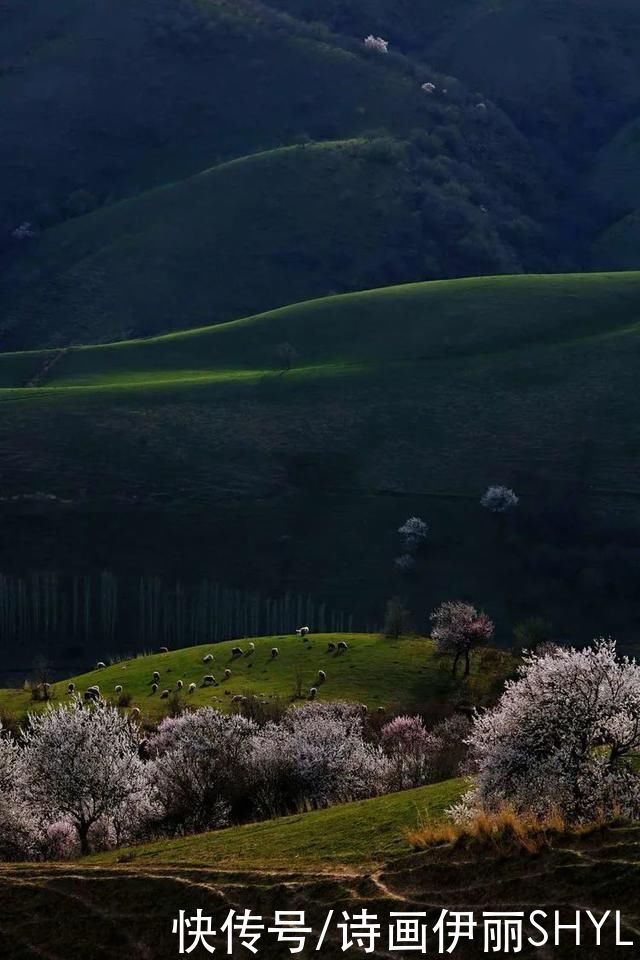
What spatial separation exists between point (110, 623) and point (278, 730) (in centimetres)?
6881

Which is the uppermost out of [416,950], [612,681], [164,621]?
[612,681]

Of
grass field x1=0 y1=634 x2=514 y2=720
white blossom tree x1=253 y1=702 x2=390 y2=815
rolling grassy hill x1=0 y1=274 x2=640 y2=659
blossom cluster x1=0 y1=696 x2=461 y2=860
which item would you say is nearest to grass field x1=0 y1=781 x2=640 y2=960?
blossom cluster x1=0 y1=696 x2=461 y2=860

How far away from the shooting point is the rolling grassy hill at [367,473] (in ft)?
391

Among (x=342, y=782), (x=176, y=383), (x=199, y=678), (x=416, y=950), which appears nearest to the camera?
(x=416, y=950)

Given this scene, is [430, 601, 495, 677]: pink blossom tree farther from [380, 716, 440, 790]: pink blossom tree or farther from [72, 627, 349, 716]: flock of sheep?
[380, 716, 440, 790]: pink blossom tree

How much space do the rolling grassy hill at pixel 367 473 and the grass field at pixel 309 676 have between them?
29653 mm

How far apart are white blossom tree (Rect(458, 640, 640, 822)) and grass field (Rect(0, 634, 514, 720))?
3885cm

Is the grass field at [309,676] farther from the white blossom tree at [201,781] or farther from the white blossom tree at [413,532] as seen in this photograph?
the white blossom tree at [413,532]

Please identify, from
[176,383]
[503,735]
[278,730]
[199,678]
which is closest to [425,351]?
[176,383]

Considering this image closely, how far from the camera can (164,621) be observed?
11875cm

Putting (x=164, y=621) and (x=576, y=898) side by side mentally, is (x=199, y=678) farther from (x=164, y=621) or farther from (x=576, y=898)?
(x=576, y=898)

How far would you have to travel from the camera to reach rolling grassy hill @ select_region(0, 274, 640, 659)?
11919 cm

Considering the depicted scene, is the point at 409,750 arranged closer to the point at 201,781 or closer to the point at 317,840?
the point at 201,781

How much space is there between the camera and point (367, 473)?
433 feet
